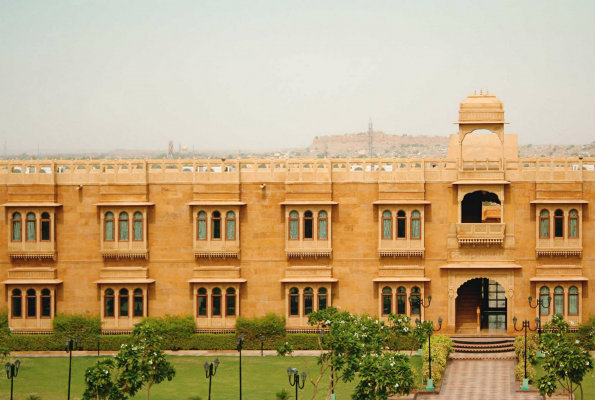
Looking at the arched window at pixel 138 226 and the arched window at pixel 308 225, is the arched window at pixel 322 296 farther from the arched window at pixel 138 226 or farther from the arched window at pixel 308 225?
the arched window at pixel 138 226

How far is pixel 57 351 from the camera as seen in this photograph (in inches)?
1940

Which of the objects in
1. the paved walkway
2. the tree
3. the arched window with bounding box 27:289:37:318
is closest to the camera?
the tree

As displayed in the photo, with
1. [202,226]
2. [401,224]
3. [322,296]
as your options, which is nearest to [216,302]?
[202,226]

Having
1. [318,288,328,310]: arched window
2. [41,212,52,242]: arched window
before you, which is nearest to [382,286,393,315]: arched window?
[318,288,328,310]: arched window

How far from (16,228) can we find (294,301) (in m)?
13.6

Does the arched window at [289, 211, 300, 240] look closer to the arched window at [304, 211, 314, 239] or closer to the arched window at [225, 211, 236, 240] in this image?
the arched window at [304, 211, 314, 239]

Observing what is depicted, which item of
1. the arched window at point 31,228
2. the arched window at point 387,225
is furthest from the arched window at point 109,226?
the arched window at point 387,225

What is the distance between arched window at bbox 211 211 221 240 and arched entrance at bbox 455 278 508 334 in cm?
1204

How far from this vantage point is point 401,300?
49.2 meters

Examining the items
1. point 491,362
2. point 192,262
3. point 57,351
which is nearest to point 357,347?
point 491,362

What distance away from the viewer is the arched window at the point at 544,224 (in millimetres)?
48656

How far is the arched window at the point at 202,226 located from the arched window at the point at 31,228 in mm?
7799

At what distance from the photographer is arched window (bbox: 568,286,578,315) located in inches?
1916

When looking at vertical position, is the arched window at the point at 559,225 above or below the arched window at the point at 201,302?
above
